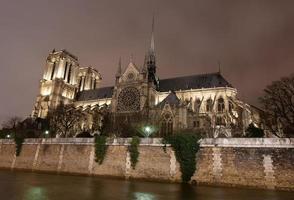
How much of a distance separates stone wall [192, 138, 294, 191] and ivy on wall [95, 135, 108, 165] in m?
8.47

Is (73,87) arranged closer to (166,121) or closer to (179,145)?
(166,121)

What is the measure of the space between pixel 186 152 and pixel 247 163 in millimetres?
4262

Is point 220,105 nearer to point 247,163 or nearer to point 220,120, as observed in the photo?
point 220,120

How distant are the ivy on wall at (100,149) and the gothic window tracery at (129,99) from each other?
2064cm

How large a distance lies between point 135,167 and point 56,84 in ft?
153

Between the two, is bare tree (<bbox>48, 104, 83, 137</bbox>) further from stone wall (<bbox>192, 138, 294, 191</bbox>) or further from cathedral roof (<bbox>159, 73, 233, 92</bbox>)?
stone wall (<bbox>192, 138, 294, 191</bbox>)

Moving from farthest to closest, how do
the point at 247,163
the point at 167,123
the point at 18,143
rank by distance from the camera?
the point at 167,123, the point at 18,143, the point at 247,163

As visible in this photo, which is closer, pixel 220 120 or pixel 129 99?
pixel 220 120

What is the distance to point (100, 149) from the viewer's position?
70.9 feet

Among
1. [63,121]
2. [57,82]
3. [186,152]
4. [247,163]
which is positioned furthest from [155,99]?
[247,163]

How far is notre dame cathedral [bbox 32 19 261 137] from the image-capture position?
36062 mm

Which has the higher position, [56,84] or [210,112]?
[56,84]

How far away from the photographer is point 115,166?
2061 centimetres

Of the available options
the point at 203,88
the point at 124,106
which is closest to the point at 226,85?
the point at 203,88
